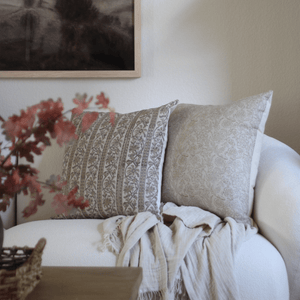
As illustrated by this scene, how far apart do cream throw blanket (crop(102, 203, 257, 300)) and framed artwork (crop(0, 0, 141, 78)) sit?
1128 millimetres

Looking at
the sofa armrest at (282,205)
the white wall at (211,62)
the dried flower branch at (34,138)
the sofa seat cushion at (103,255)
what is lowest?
the sofa seat cushion at (103,255)

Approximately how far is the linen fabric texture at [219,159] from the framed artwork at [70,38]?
0.76 m

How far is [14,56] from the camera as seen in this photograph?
203cm

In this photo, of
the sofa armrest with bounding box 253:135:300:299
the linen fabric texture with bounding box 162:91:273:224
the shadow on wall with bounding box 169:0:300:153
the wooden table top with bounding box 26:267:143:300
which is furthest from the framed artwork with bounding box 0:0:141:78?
the wooden table top with bounding box 26:267:143:300

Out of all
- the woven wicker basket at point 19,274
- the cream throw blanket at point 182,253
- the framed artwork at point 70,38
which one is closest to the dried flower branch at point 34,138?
the woven wicker basket at point 19,274

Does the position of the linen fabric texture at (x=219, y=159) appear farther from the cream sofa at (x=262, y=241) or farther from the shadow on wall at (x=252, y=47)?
the shadow on wall at (x=252, y=47)

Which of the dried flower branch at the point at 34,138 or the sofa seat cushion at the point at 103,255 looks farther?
the sofa seat cushion at the point at 103,255

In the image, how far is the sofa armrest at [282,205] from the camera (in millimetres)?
1069

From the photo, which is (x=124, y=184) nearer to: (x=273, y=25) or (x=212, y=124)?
(x=212, y=124)

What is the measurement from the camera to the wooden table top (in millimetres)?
564

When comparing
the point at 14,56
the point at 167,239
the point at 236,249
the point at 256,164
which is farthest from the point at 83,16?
the point at 236,249

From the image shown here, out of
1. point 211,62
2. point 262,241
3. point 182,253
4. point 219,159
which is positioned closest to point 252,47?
point 211,62

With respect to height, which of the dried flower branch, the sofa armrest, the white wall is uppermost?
the white wall

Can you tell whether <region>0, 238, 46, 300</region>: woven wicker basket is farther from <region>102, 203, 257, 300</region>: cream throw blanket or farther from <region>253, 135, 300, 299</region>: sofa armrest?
<region>253, 135, 300, 299</region>: sofa armrest
